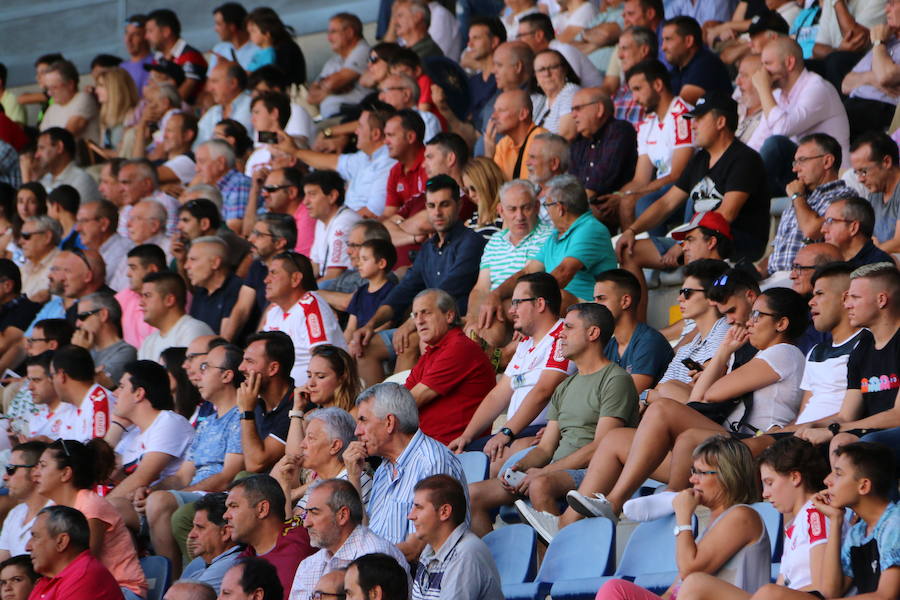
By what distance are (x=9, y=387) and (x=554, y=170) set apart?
3380 millimetres

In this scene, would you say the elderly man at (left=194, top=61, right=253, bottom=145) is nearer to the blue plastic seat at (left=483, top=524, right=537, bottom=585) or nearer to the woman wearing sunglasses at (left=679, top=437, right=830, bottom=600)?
the blue plastic seat at (left=483, top=524, right=537, bottom=585)

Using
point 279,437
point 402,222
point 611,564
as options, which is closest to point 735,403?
point 611,564

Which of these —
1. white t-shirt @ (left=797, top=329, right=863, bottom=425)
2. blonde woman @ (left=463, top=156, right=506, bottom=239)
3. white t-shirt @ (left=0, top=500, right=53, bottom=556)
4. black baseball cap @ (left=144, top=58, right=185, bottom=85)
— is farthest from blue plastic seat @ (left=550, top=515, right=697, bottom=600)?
black baseball cap @ (left=144, top=58, right=185, bottom=85)

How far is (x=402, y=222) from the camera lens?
895 cm

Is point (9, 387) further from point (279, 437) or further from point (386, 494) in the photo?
point (386, 494)

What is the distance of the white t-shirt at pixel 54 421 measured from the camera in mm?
7957

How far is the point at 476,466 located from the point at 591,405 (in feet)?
1.83

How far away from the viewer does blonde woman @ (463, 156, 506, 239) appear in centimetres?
847

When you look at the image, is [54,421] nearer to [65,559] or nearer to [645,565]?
[65,559]

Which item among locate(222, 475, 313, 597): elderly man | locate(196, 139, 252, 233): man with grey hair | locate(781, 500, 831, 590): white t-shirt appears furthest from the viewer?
locate(196, 139, 252, 233): man with grey hair

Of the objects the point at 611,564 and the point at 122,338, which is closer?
the point at 611,564

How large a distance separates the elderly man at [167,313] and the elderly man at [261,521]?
2.53m

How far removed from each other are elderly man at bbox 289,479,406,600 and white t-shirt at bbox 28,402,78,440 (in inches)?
112

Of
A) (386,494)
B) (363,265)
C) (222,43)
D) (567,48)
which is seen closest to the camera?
(386,494)
